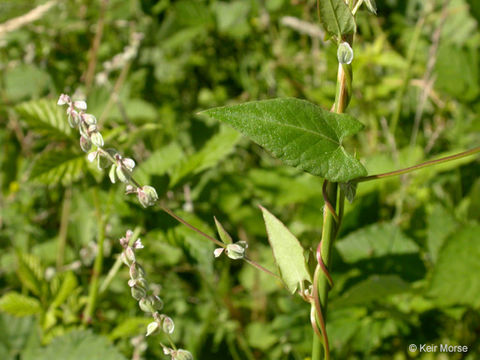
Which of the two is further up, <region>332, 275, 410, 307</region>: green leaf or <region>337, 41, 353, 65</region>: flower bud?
<region>337, 41, 353, 65</region>: flower bud

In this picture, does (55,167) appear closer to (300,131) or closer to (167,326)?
(167,326)

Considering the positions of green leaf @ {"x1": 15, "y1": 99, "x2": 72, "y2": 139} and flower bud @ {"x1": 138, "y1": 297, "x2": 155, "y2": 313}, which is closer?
flower bud @ {"x1": 138, "y1": 297, "x2": 155, "y2": 313}

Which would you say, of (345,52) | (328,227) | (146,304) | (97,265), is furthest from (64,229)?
(345,52)

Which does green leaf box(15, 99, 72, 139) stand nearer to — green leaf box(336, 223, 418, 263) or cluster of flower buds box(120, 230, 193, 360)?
cluster of flower buds box(120, 230, 193, 360)

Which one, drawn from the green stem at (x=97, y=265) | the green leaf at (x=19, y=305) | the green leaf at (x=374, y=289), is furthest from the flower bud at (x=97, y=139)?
the green leaf at (x=19, y=305)

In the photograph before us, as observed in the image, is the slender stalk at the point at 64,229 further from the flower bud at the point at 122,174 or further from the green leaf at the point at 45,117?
the flower bud at the point at 122,174

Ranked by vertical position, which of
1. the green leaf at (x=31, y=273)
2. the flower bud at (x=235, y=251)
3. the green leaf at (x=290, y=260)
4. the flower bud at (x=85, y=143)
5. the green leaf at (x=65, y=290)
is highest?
the flower bud at (x=85, y=143)

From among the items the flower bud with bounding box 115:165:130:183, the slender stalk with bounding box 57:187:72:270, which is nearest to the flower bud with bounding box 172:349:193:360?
the flower bud with bounding box 115:165:130:183
